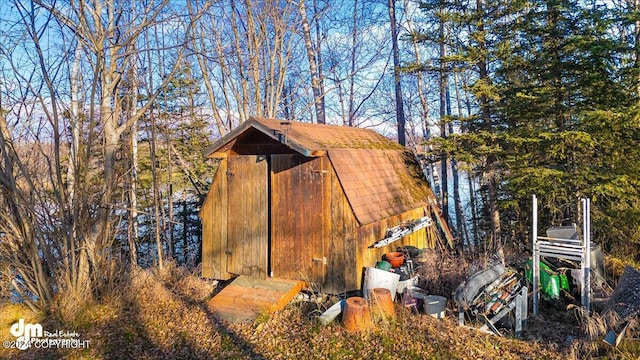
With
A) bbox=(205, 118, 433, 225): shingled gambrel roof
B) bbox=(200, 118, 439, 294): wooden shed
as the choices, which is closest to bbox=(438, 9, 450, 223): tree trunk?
bbox=(205, 118, 433, 225): shingled gambrel roof

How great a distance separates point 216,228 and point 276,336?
288 cm

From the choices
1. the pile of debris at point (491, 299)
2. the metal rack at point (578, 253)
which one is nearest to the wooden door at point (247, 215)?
the pile of debris at point (491, 299)

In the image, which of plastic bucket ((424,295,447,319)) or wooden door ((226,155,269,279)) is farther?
wooden door ((226,155,269,279))

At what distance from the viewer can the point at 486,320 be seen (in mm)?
5367

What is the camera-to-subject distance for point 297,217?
6.73m

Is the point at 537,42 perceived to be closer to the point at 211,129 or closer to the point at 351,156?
the point at 351,156

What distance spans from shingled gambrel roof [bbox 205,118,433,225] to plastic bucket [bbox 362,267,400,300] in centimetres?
82

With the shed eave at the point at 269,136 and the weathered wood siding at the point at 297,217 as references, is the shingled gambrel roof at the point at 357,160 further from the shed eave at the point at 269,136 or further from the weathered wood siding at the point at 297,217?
the weathered wood siding at the point at 297,217

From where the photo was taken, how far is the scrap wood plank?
596 cm

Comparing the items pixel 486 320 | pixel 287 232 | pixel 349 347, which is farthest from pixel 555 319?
pixel 287 232

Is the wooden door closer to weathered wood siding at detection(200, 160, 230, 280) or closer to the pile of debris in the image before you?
weathered wood siding at detection(200, 160, 230, 280)

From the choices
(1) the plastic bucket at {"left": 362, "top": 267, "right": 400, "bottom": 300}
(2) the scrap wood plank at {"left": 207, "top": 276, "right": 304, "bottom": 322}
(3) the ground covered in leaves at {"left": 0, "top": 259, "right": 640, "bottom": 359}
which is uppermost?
(1) the plastic bucket at {"left": 362, "top": 267, "right": 400, "bottom": 300}

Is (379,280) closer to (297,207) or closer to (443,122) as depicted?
(297,207)

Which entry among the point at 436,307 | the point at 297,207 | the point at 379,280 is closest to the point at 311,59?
the point at 297,207
